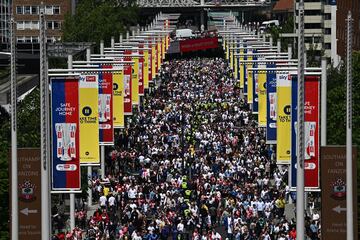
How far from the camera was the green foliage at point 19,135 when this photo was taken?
45.2 m

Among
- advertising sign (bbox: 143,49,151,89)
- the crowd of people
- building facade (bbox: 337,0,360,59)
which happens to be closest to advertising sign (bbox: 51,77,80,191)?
the crowd of people

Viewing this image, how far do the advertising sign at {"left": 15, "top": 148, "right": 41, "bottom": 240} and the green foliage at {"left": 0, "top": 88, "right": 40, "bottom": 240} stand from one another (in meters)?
8.18

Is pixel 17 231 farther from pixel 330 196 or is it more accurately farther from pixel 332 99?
pixel 332 99

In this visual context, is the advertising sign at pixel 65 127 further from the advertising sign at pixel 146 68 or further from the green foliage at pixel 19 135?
the advertising sign at pixel 146 68

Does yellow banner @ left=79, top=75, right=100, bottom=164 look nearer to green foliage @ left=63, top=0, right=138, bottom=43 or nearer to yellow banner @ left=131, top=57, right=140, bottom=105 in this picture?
yellow banner @ left=131, top=57, right=140, bottom=105

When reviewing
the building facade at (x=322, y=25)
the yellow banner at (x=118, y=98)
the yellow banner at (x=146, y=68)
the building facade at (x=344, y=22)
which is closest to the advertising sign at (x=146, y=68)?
the yellow banner at (x=146, y=68)

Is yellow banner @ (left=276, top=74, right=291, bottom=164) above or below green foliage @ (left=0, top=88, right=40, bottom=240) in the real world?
above

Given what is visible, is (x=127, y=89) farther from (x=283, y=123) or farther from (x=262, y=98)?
(x=283, y=123)

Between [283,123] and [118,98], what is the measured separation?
1858 centimetres

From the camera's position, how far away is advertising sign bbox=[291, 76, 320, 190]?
4044 cm

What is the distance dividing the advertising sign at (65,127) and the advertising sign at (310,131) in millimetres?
6158

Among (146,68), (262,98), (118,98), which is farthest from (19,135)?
(146,68)

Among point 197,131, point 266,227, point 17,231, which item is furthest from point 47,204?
point 197,131

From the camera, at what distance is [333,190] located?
35.3 meters
